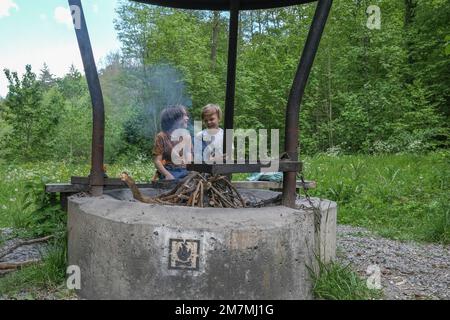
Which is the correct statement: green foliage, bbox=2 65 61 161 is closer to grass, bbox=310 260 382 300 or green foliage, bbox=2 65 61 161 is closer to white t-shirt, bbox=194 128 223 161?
white t-shirt, bbox=194 128 223 161

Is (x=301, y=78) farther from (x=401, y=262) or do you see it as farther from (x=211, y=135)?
(x=401, y=262)

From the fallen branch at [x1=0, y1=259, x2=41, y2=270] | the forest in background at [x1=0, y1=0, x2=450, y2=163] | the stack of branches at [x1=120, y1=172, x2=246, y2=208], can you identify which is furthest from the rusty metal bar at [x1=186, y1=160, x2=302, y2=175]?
the forest in background at [x1=0, y1=0, x2=450, y2=163]

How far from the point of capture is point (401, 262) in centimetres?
420

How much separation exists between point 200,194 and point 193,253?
65 cm

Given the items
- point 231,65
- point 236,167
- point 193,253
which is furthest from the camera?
point 231,65

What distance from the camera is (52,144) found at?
1459 centimetres

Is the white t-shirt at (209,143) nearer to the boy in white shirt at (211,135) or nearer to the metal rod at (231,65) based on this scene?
the boy in white shirt at (211,135)

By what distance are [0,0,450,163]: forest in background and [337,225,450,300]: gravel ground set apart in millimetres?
6888

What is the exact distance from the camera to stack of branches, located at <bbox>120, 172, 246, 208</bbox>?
10.3 feet

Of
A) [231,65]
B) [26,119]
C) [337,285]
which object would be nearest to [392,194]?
[231,65]
